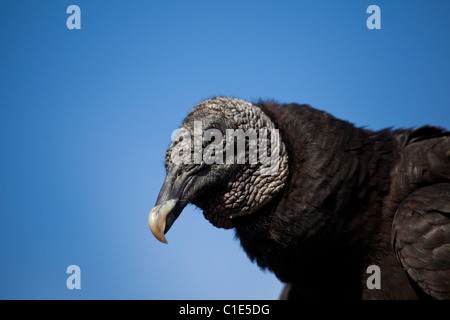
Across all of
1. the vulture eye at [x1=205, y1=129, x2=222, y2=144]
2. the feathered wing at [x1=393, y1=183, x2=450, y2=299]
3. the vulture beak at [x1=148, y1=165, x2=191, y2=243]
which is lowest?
A: the feathered wing at [x1=393, y1=183, x2=450, y2=299]

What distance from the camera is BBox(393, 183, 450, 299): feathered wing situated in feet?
11.4

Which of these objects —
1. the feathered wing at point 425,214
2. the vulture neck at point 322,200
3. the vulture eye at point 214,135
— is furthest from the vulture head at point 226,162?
the feathered wing at point 425,214

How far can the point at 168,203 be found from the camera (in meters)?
3.78

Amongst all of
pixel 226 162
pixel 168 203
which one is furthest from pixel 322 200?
pixel 168 203

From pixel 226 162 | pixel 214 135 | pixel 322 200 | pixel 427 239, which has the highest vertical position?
pixel 214 135

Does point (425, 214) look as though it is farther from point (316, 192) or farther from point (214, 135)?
point (214, 135)

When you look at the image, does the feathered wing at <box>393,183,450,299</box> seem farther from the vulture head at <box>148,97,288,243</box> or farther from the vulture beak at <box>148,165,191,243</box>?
the vulture beak at <box>148,165,191,243</box>

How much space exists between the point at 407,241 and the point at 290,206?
1076mm

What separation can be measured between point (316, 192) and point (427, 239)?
1.02 metres

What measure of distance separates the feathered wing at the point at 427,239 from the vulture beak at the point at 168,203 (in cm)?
201

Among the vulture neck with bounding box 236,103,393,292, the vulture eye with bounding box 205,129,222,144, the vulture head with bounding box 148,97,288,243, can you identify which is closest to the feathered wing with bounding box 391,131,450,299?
the vulture neck with bounding box 236,103,393,292

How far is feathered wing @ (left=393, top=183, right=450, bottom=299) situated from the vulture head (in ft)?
3.89

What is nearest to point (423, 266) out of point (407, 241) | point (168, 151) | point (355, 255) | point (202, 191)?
point (407, 241)
